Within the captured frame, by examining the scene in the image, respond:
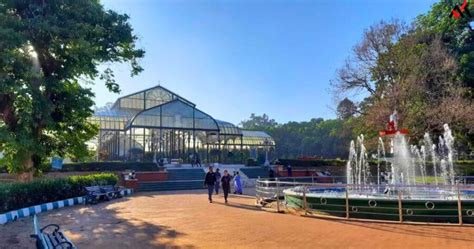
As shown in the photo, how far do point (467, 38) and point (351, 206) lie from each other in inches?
1041

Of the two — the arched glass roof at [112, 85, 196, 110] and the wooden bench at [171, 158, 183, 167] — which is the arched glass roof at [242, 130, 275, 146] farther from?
the wooden bench at [171, 158, 183, 167]

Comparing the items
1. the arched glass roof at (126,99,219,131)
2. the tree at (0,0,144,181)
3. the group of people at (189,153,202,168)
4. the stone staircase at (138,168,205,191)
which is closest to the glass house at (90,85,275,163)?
the arched glass roof at (126,99,219,131)

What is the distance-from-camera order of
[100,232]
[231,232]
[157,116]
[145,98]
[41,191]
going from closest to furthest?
[231,232]
[100,232]
[41,191]
[157,116]
[145,98]

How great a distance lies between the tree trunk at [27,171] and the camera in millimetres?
17547

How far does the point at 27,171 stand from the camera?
17672 mm

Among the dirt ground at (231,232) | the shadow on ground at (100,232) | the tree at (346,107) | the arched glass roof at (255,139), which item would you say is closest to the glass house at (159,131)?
the arched glass roof at (255,139)

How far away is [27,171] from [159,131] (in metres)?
19.3

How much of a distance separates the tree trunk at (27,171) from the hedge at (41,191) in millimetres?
825

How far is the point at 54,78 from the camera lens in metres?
16.8

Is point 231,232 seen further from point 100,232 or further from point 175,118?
point 175,118

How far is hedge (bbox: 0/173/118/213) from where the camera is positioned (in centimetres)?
1354

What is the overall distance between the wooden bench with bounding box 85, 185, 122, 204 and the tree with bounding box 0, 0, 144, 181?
2319 mm

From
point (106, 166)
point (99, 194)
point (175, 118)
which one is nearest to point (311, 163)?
A: point (175, 118)

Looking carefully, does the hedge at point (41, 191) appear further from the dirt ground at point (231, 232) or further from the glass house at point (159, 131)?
the glass house at point (159, 131)
